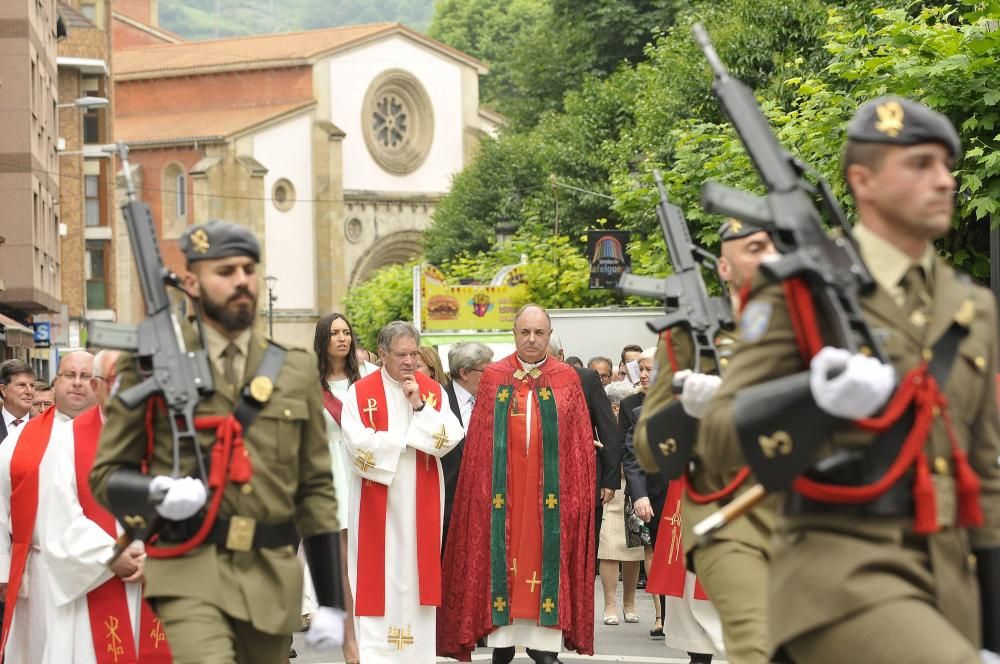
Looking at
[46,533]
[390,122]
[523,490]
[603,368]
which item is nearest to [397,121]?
[390,122]

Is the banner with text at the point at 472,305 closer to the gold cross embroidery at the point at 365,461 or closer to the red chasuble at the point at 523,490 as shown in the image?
the red chasuble at the point at 523,490

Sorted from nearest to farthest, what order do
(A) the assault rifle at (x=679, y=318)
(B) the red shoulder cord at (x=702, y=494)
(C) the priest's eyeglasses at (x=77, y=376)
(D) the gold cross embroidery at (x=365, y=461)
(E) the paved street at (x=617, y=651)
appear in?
(B) the red shoulder cord at (x=702, y=494)
(A) the assault rifle at (x=679, y=318)
(C) the priest's eyeglasses at (x=77, y=376)
(D) the gold cross embroidery at (x=365, y=461)
(E) the paved street at (x=617, y=651)

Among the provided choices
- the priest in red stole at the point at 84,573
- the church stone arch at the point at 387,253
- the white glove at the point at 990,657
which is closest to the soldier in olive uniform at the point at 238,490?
the priest in red stole at the point at 84,573

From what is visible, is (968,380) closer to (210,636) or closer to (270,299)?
(210,636)

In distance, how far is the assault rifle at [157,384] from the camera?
21.1 feet

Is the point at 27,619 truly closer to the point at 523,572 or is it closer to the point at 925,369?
the point at 523,572

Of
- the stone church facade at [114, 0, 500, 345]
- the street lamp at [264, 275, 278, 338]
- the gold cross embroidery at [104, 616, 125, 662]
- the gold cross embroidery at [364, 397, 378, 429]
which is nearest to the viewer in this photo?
the gold cross embroidery at [104, 616, 125, 662]

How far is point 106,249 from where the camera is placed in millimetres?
72188

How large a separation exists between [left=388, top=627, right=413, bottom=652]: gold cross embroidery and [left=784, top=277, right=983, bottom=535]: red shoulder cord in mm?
6813

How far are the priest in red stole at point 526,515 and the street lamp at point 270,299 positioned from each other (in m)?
66.5

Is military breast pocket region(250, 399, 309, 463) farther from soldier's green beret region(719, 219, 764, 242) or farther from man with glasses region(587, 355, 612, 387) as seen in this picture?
man with glasses region(587, 355, 612, 387)

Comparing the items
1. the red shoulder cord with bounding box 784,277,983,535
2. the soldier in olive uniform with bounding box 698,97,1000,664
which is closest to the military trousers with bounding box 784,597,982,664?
the soldier in olive uniform with bounding box 698,97,1000,664

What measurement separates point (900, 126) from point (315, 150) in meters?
80.4

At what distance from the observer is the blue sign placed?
49.4 m
